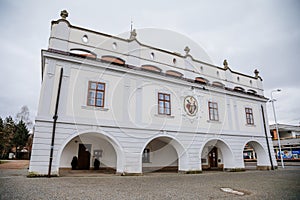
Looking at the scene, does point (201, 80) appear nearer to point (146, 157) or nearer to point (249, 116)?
point (249, 116)

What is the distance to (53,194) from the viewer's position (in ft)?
17.5

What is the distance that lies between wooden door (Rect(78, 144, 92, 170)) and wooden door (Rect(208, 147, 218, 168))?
10.8 metres

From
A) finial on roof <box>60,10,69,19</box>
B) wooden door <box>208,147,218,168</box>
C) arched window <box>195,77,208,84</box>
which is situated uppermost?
finial on roof <box>60,10,69,19</box>

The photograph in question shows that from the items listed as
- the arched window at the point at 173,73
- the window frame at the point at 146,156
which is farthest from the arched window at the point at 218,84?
the window frame at the point at 146,156

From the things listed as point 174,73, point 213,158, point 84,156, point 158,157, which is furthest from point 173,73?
point 213,158

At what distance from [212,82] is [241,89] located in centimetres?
349

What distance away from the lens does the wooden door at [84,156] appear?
13.4m

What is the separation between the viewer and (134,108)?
1177cm

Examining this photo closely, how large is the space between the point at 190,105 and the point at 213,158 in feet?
25.6

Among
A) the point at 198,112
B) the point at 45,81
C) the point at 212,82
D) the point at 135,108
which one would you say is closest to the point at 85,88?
the point at 45,81

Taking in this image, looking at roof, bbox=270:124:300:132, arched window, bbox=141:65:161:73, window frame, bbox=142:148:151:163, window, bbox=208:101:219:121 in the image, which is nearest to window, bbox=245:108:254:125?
window, bbox=208:101:219:121

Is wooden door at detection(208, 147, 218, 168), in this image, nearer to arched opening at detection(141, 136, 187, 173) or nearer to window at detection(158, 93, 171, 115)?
arched opening at detection(141, 136, 187, 173)

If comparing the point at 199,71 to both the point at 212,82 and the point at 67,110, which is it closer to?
the point at 212,82

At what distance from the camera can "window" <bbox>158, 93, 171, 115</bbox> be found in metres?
12.8
